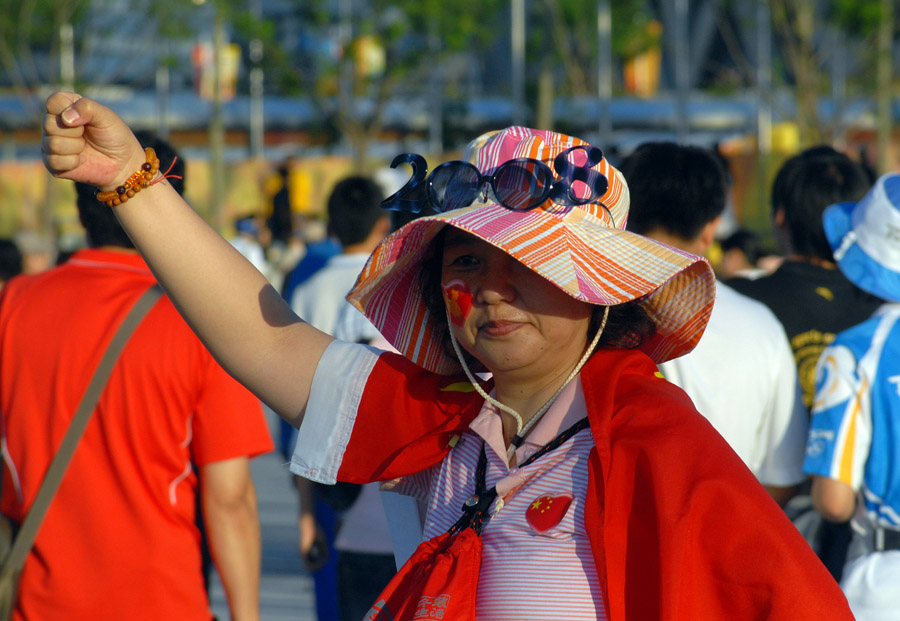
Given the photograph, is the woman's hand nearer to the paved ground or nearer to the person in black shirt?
the person in black shirt

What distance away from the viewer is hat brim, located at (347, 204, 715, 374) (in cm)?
176

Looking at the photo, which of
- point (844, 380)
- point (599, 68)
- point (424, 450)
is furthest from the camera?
point (599, 68)

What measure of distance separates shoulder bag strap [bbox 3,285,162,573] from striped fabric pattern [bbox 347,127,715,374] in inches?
45.5

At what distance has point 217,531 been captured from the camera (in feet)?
10.1

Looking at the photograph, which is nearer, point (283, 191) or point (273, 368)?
point (273, 368)

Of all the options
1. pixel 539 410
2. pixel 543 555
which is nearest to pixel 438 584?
pixel 543 555

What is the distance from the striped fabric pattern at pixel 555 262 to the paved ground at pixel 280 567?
111 inches

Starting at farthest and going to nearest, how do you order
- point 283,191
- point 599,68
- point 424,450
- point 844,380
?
point 599,68 < point 283,191 < point 844,380 < point 424,450

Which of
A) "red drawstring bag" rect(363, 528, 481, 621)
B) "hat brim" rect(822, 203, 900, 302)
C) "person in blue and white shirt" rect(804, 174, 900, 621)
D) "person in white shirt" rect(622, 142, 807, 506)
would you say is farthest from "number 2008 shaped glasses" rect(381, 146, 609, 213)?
"hat brim" rect(822, 203, 900, 302)

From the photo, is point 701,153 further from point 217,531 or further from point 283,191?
point 283,191

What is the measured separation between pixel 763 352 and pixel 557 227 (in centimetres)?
145

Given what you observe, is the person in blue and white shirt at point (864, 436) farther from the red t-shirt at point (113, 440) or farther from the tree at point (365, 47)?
the tree at point (365, 47)

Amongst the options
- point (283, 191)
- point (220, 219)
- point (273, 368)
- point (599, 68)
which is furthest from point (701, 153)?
point (599, 68)

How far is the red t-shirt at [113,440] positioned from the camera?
115 inches
